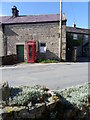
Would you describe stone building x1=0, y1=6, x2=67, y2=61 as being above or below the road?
above

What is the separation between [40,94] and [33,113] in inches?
18.9

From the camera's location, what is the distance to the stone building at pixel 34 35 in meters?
18.6

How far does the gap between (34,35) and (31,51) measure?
253 centimetres

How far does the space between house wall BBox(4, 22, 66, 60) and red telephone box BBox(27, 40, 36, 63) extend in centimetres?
165

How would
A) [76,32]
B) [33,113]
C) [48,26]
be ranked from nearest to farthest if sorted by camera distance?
[33,113], [48,26], [76,32]

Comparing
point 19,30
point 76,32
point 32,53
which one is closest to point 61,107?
point 32,53

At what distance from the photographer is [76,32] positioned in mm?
30484

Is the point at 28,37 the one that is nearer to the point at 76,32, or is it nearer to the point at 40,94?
the point at 76,32

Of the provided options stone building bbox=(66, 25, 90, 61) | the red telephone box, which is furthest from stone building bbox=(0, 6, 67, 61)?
stone building bbox=(66, 25, 90, 61)

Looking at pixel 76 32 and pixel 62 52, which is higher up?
pixel 76 32

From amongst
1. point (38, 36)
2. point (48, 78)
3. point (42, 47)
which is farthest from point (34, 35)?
point (48, 78)

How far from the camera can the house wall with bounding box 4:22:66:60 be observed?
18.6 m

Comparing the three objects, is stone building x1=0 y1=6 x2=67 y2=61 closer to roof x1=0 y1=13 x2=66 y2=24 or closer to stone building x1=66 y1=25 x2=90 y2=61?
Result: roof x1=0 y1=13 x2=66 y2=24

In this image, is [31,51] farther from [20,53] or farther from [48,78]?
[48,78]
